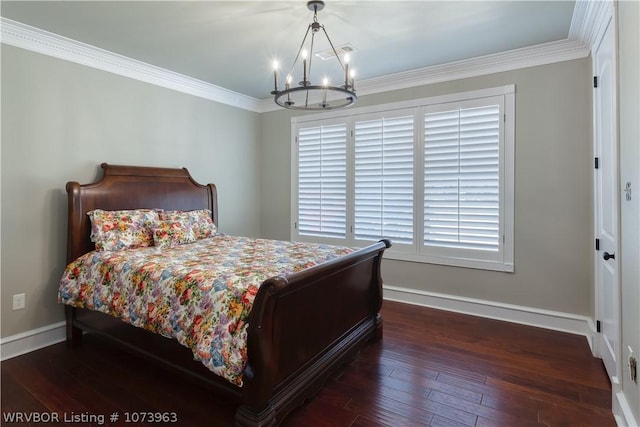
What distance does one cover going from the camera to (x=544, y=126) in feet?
10.8

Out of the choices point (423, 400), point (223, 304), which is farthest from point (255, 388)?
point (423, 400)

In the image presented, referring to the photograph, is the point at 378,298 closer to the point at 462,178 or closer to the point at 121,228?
the point at 462,178

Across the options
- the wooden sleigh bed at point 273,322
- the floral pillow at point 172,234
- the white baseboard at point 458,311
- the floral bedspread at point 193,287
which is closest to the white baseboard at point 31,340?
the white baseboard at point 458,311

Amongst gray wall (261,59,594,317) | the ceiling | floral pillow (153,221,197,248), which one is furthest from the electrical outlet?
gray wall (261,59,594,317)

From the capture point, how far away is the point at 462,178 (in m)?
3.66

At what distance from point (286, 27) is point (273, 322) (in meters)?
2.31

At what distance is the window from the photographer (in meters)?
3.51

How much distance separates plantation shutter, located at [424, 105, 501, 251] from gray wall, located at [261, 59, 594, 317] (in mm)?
222

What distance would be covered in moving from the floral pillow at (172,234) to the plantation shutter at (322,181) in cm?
172

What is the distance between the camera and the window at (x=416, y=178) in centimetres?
351

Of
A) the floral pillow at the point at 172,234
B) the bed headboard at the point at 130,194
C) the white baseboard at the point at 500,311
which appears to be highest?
the bed headboard at the point at 130,194

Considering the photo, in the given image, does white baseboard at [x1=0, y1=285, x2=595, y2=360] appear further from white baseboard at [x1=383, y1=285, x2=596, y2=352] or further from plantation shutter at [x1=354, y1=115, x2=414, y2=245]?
plantation shutter at [x1=354, y1=115, x2=414, y2=245]

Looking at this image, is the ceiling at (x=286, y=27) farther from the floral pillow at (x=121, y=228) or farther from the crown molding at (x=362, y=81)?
the floral pillow at (x=121, y=228)

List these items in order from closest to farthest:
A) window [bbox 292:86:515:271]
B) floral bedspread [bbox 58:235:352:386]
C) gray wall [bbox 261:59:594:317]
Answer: floral bedspread [bbox 58:235:352:386] < gray wall [bbox 261:59:594:317] < window [bbox 292:86:515:271]
